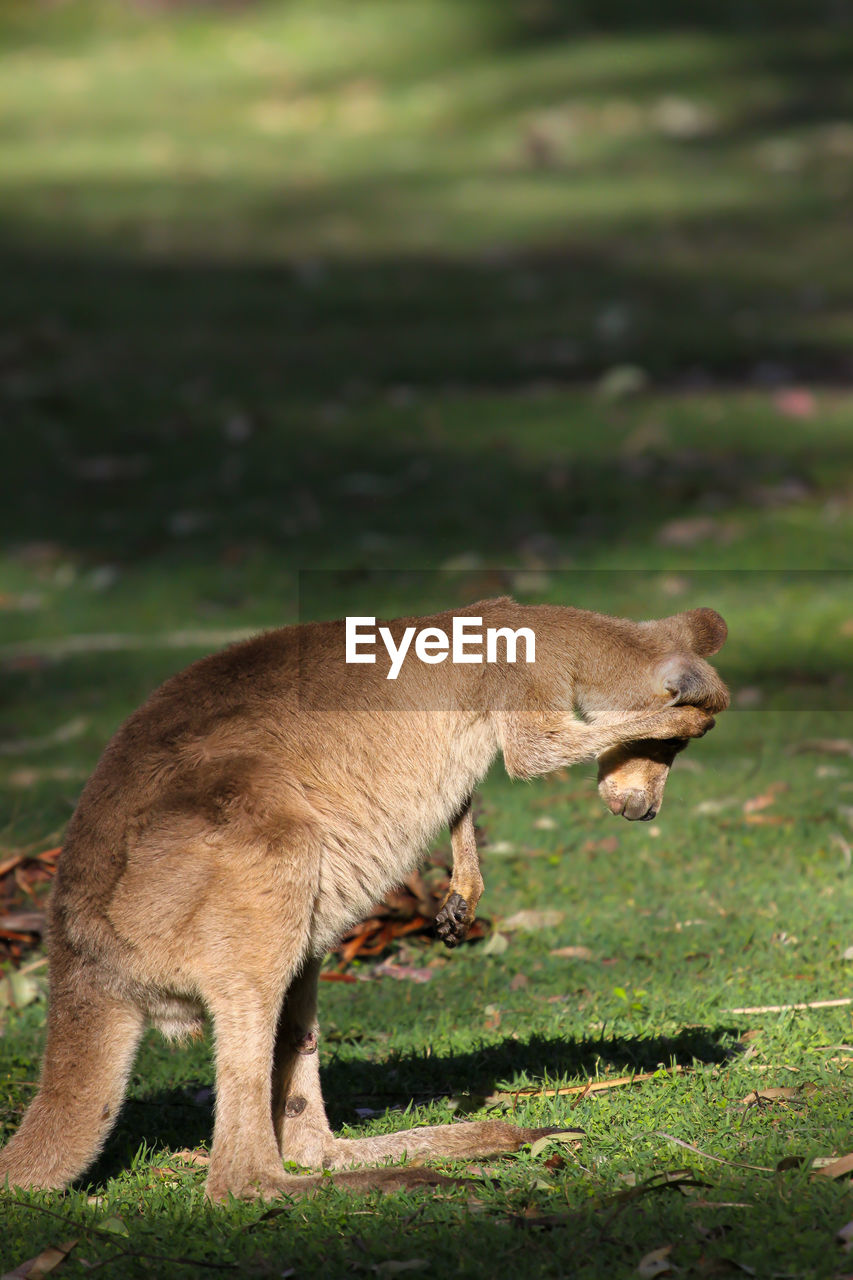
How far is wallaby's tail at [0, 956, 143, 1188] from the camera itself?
3.02 meters

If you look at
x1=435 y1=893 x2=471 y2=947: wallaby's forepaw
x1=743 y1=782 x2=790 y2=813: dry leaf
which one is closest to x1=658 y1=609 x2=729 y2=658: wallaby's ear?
x1=435 y1=893 x2=471 y2=947: wallaby's forepaw

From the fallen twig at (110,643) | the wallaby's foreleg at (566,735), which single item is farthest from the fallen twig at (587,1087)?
the fallen twig at (110,643)

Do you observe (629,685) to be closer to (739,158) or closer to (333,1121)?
(333,1121)

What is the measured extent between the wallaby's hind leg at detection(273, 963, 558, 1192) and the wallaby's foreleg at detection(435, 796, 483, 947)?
26cm

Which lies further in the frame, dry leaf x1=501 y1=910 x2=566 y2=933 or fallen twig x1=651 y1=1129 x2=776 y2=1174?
dry leaf x1=501 y1=910 x2=566 y2=933

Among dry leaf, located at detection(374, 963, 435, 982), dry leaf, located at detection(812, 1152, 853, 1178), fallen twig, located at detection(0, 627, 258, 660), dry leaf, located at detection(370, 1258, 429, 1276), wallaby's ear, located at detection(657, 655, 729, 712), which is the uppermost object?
wallaby's ear, located at detection(657, 655, 729, 712)

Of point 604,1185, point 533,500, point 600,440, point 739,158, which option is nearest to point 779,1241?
point 604,1185

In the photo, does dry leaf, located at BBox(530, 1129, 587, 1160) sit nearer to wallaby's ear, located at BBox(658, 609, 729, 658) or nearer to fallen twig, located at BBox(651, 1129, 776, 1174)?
fallen twig, located at BBox(651, 1129, 776, 1174)

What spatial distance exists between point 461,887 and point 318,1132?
1.71 ft

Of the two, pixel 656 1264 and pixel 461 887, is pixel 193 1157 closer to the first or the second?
pixel 461 887

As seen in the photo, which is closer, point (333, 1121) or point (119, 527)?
point (333, 1121)

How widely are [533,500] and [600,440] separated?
0.75 metres

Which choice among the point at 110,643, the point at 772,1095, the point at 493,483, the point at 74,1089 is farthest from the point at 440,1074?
the point at 493,483

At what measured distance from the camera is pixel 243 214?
519 inches
